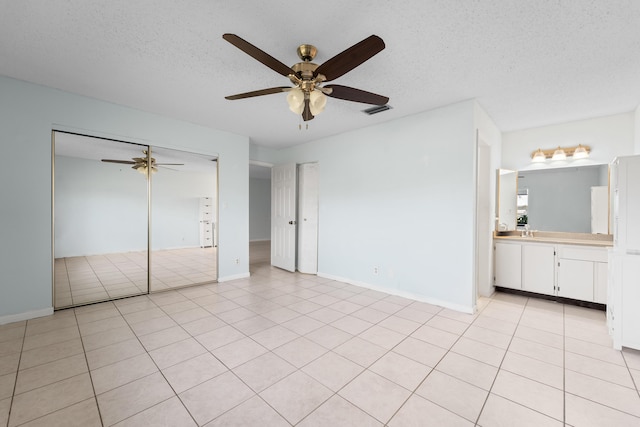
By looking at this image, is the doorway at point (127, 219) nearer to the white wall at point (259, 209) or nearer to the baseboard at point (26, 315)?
the baseboard at point (26, 315)

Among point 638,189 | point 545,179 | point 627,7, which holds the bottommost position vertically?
point 638,189

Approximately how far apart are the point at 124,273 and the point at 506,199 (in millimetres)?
6304

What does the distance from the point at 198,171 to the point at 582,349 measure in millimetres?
5473

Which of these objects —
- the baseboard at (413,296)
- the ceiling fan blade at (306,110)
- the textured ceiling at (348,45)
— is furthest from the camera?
the baseboard at (413,296)

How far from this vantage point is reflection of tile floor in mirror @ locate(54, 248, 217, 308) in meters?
3.38

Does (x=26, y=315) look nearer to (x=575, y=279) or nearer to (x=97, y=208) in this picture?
(x=97, y=208)

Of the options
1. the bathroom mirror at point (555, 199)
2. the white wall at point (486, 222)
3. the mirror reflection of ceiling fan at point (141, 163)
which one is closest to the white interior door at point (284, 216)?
the mirror reflection of ceiling fan at point (141, 163)

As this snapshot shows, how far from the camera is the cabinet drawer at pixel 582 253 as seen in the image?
11.0ft

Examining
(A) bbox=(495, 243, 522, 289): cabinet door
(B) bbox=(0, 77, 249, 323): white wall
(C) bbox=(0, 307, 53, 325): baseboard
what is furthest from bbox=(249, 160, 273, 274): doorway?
(A) bbox=(495, 243, 522, 289): cabinet door

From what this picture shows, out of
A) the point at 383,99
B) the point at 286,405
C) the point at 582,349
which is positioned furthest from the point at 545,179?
the point at 286,405

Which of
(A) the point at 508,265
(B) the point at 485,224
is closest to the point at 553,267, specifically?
(A) the point at 508,265

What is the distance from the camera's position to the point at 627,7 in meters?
1.72

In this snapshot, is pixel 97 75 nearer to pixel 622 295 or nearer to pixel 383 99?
pixel 383 99

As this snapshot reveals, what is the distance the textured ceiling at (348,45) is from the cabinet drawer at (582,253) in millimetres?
1855
